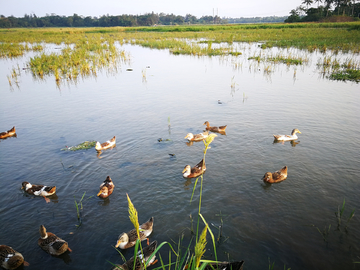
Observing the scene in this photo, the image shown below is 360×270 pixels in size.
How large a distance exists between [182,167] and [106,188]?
8.78 feet

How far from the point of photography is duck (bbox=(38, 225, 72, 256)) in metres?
4.99

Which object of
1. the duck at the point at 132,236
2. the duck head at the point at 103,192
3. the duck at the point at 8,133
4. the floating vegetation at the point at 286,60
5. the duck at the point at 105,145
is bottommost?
the duck at the point at 132,236

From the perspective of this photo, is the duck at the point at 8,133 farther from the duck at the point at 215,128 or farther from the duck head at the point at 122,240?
the duck at the point at 215,128

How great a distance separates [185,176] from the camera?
7633 mm


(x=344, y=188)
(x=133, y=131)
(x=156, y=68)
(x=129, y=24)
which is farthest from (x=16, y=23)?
(x=344, y=188)

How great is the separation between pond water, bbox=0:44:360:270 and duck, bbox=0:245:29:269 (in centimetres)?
27

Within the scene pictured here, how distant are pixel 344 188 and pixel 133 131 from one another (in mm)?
8191

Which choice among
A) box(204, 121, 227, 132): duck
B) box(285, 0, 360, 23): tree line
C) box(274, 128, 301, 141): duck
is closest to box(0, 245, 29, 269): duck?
box(204, 121, 227, 132): duck

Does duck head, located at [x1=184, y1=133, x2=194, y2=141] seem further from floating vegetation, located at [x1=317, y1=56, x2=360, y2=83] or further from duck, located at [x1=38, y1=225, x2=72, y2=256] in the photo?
floating vegetation, located at [x1=317, y1=56, x2=360, y2=83]

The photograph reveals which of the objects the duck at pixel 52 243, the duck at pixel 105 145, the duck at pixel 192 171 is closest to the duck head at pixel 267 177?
the duck at pixel 192 171

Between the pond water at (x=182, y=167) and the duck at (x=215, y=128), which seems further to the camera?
the duck at (x=215, y=128)

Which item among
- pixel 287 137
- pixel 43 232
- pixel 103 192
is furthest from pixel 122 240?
pixel 287 137

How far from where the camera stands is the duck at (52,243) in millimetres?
4992

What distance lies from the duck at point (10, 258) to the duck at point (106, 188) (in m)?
2.25
